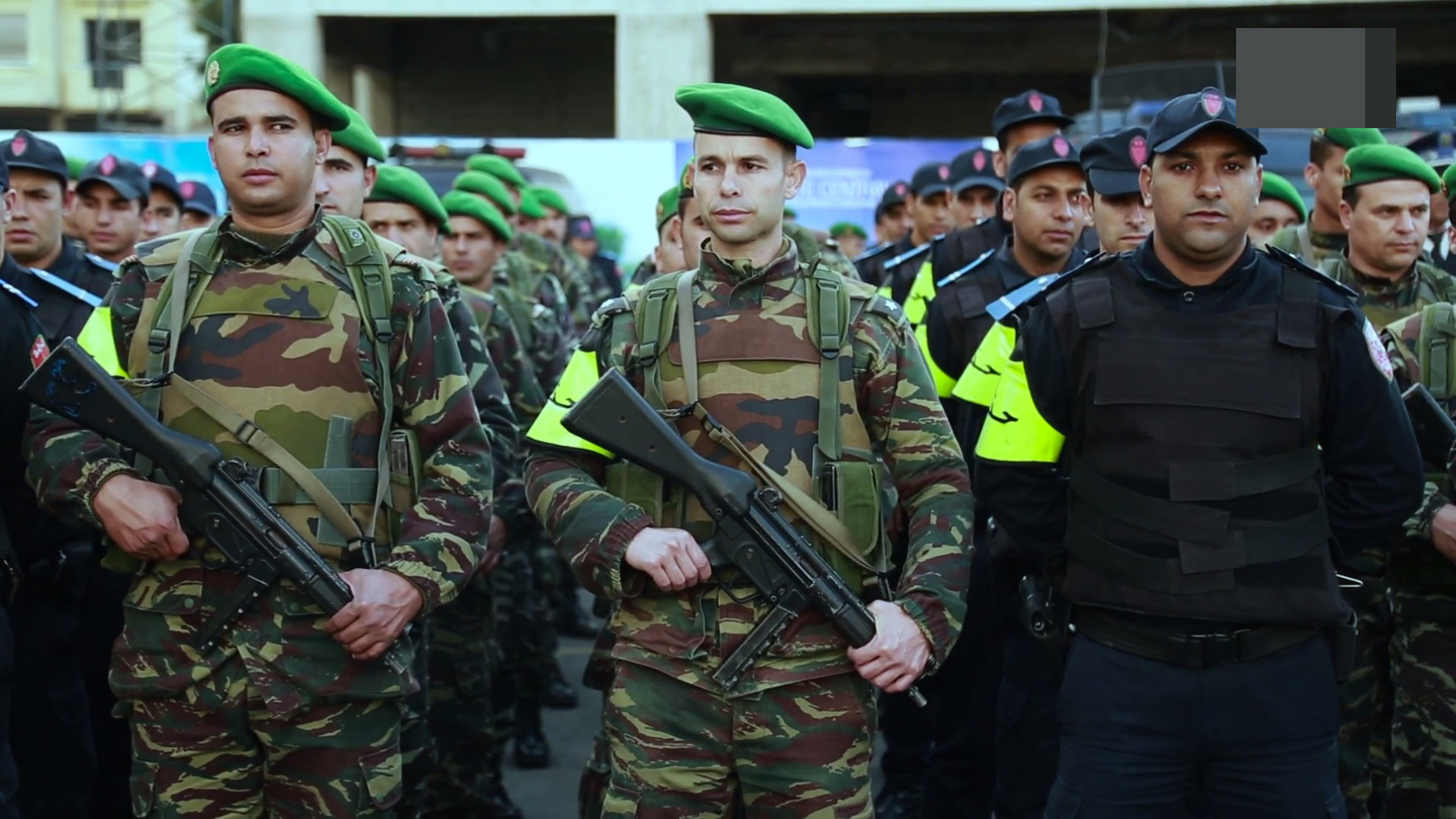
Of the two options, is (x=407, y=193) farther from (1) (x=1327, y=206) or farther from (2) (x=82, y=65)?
(2) (x=82, y=65)

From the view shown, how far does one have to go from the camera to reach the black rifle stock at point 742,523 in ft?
11.0

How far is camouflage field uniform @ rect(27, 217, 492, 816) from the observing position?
3451 mm

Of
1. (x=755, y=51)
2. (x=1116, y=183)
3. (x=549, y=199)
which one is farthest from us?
(x=755, y=51)

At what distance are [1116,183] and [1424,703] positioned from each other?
5.52ft

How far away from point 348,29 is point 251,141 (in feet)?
83.1

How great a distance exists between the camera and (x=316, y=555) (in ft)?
11.3

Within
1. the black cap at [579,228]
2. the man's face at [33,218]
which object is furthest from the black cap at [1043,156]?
the black cap at [579,228]

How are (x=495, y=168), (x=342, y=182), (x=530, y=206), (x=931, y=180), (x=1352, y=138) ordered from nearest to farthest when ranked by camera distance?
(x=342, y=182) → (x=1352, y=138) → (x=931, y=180) → (x=495, y=168) → (x=530, y=206)

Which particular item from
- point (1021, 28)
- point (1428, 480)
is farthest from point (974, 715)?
point (1021, 28)

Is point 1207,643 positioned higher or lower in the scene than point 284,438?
lower

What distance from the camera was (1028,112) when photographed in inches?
245

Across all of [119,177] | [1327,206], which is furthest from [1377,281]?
[119,177]

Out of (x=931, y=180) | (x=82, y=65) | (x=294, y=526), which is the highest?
(x=82, y=65)

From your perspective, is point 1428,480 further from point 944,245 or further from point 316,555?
point 316,555
